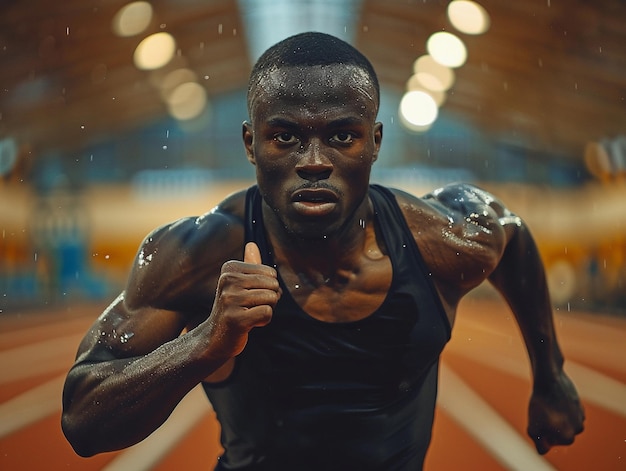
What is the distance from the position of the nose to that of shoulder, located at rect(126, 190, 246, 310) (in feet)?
0.68

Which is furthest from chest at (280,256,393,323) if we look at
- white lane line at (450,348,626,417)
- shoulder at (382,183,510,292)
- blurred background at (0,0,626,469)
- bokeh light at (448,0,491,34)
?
bokeh light at (448,0,491,34)

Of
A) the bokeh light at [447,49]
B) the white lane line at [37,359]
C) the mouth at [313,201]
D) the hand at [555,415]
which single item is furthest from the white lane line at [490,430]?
the bokeh light at [447,49]

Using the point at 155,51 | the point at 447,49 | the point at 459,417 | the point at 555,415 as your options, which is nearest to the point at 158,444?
the point at 459,417

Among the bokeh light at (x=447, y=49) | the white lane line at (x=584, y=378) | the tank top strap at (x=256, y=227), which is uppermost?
the tank top strap at (x=256, y=227)

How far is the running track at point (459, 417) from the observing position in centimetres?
308

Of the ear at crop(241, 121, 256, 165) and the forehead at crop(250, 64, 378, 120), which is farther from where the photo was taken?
the ear at crop(241, 121, 256, 165)

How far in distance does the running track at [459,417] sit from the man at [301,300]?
67.6 inches

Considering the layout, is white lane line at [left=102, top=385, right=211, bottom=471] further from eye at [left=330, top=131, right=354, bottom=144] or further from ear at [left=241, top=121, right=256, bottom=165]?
eye at [left=330, top=131, right=354, bottom=144]

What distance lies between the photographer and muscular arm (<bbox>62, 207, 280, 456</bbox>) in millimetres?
1095

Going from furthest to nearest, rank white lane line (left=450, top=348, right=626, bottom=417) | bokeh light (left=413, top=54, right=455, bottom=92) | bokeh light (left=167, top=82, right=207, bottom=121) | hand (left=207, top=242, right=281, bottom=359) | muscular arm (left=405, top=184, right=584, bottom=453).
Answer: bokeh light (left=167, top=82, right=207, bottom=121) < bokeh light (left=413, top=54, right=455, bottom=92) < white lane line (left=450, top=348, right=626, bottom=417) < muscular arm (left=405, top=184, right=584, bottom=453) < hand (left=207, top=242, right=281, bottom=359)

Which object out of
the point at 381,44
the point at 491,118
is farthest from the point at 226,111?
the point at 491,118

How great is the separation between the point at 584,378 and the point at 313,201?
4.15 meters

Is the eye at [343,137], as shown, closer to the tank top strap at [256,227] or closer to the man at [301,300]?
the man at [301,300]

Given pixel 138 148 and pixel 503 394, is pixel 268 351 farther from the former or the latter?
pixel 138 148
